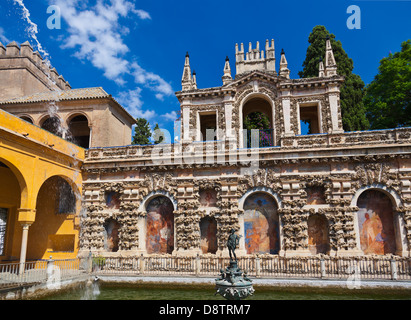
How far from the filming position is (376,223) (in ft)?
61.2

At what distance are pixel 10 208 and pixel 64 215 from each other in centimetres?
335

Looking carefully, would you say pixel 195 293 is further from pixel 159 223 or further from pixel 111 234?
pixel 111 234

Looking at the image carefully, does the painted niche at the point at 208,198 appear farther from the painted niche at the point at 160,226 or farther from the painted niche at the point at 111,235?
the painted niche at the point at 111,235

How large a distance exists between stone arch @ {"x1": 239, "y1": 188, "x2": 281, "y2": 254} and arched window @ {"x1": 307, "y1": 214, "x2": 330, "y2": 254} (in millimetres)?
1910

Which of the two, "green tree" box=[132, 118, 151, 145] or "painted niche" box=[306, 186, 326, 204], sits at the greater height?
"green tree" box=[132, 118, 151, 145]

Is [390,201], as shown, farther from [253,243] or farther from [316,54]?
[316,54]

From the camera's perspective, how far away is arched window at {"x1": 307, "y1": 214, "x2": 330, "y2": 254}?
18.9 m

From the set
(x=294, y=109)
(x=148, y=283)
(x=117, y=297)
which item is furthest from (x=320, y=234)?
(x=117, y=297)

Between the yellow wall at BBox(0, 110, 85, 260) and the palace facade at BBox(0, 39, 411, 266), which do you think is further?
the palace facade at BBox(0, 39, 411, 266)

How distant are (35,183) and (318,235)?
16602 mm

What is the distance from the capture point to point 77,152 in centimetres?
2186

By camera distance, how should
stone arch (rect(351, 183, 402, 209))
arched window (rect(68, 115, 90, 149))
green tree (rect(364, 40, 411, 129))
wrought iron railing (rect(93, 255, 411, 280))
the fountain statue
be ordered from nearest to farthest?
1. the fountain statue
2. wrought iron railing (rect(93, 255, 411, 280))
3. stone arch (rect(351, 183, 402, 209))
4. arched window (rect(68, 115, 90, 149))
5. green tree (rect(364, 40, 411, 129))

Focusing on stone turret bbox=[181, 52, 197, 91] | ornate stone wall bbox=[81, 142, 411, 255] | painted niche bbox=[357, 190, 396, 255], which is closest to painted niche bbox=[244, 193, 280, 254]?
ornate stone wall bbox=[81, 142, 411, 255]

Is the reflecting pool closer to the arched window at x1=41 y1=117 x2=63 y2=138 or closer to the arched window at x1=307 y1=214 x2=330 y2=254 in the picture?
the arched window at x1=307 y1=214 x2=330 y2=254
